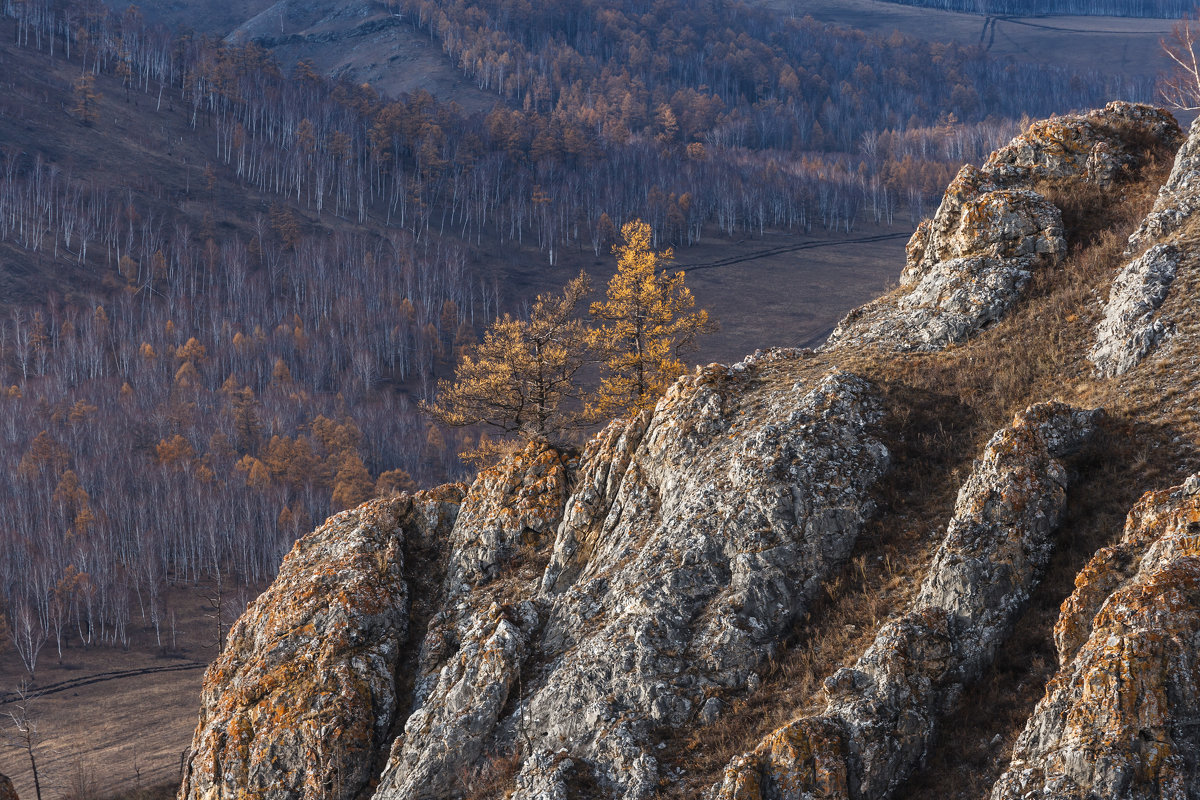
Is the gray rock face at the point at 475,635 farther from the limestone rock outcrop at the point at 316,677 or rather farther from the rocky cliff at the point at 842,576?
the limestone rock outcrop at the point at 316,677

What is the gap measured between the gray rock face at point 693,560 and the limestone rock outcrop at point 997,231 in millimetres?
4131

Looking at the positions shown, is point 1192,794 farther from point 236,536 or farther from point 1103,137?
point 236,536

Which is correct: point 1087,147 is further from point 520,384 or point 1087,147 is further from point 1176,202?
point 520,384

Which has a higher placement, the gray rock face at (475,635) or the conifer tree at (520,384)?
the conifer tree at (520,384)

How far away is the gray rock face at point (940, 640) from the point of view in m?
15.2

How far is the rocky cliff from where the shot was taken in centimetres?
1506

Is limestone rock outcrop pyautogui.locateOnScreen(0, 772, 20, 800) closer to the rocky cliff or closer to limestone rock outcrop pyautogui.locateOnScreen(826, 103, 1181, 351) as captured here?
the rocky cliff

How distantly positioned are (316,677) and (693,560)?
31.4 feet

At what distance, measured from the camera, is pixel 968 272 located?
25.3 metres

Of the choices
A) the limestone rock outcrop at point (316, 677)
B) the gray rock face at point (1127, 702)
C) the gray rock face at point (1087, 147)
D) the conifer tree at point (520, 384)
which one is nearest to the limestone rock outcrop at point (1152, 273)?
the gray rock face at point (1087, 147)

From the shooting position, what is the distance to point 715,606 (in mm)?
19016

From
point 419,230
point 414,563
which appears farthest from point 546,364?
point 419,230

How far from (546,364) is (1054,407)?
1878 cm

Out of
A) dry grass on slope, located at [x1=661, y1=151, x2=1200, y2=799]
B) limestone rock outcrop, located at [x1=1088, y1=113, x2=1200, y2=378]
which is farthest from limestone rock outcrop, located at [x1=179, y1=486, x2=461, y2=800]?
limestone rock outcrop, located at [x1=1088, y1=113, x2=1200, y2=378]
